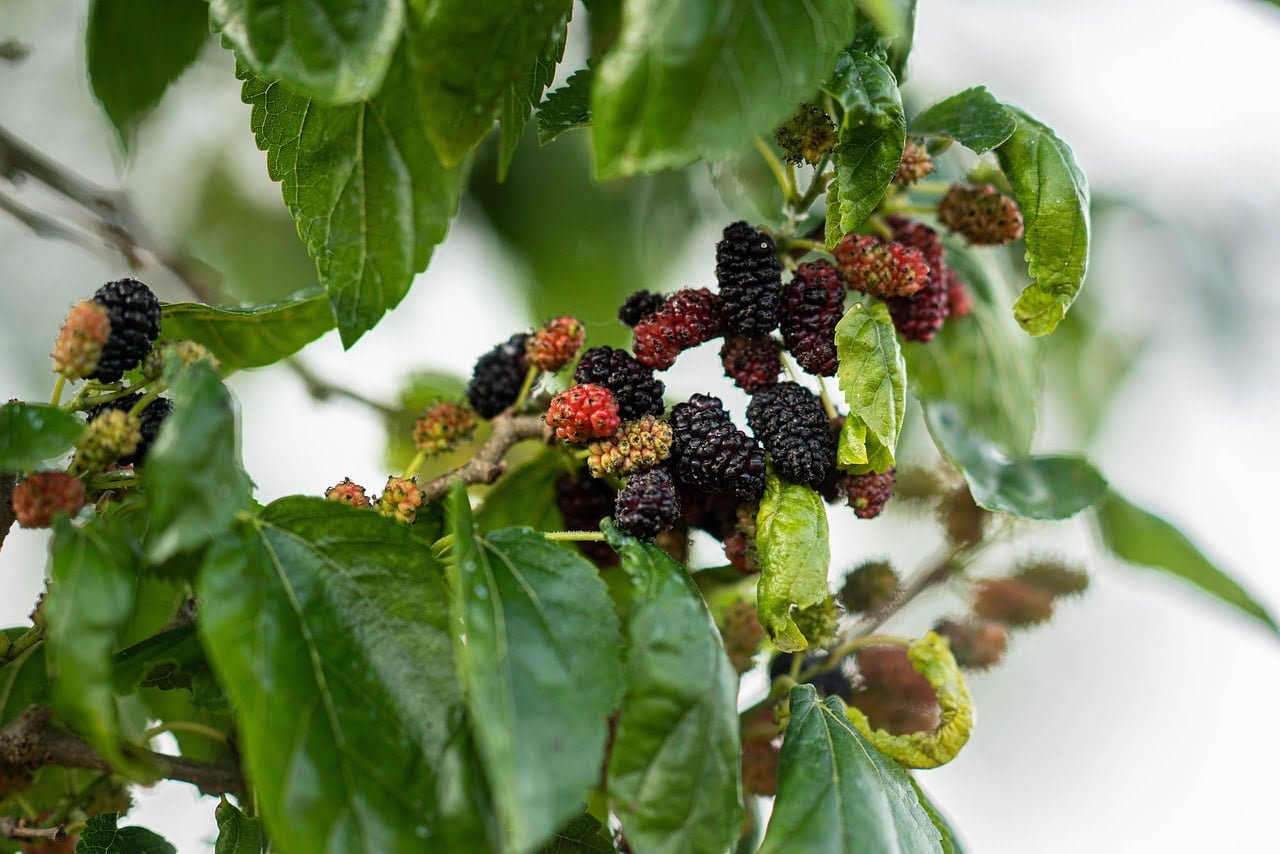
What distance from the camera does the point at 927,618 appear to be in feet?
3.52

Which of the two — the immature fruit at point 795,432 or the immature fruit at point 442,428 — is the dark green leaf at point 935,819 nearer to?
the immature fruit at point 795,432

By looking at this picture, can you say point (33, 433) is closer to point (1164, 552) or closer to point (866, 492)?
point (866, 492)

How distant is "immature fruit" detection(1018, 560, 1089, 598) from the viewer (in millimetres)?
814

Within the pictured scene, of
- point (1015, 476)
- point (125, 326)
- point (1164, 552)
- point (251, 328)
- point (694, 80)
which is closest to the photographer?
point (694, 80)

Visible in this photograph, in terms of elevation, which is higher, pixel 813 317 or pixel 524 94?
pixel 524 94

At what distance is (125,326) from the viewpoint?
0.46m

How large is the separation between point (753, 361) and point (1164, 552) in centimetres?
42

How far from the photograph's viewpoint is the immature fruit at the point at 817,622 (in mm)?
582

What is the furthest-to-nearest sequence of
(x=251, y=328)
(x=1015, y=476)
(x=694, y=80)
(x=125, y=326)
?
(x=1015, y=476) → (x=251, y=328) → (x=125, y=326) → (x=694, y=80)

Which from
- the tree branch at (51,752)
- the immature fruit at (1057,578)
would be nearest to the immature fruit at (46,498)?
the tree branch at (51,752)

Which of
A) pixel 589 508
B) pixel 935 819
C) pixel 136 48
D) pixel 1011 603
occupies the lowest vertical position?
pixel 935 819

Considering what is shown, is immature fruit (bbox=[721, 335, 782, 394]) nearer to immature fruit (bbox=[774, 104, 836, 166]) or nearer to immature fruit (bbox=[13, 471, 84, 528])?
immature fruit (bbox=[774, 104, 836, 166])

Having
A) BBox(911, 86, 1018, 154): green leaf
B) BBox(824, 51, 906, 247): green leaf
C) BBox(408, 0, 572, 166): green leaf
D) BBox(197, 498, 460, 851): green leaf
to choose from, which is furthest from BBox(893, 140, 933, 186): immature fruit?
BBox(197, 498, 460, 851): green leaf

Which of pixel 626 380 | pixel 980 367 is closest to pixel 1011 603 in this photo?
pixel 980 367
